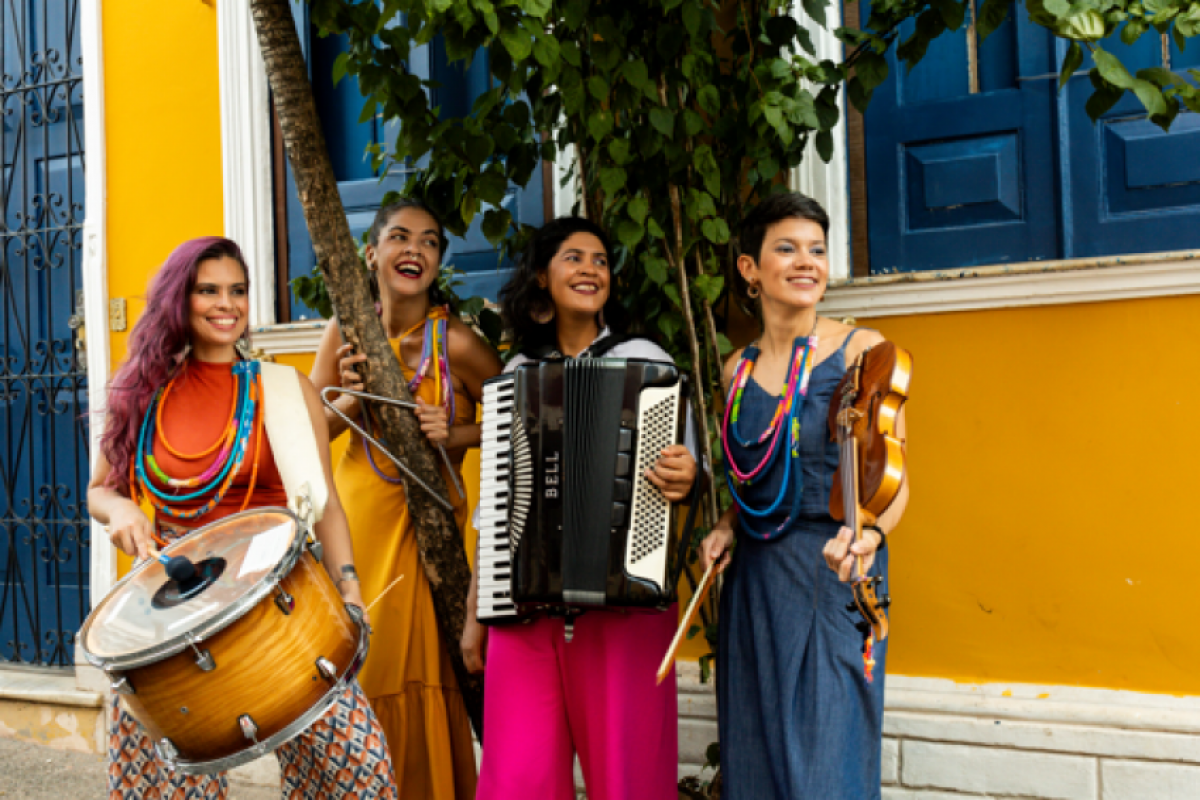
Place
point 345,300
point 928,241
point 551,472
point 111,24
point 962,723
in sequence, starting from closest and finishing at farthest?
point 551,472
point 345,300
point 962,723
point 928,241
point 111,24

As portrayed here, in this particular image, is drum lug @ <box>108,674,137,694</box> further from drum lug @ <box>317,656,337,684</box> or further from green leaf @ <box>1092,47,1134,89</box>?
green leaf @ <box>1092,47,1134,89</box>

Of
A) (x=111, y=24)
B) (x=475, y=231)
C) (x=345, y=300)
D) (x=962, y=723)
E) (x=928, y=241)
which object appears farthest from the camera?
(x=111, y=24)

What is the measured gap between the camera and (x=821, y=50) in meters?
3.28

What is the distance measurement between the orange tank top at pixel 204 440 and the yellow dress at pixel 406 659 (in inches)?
22.0

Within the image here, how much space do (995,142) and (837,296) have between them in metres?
0.71

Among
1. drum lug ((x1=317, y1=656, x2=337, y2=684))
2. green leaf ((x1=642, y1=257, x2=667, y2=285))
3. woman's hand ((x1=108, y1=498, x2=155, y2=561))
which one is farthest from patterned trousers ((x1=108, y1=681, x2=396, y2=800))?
green leaf ((x1=642, y1=257, x2=667, y2=285))

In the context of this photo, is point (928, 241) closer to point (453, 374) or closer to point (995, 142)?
point (995, 142)

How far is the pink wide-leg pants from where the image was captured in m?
2.49

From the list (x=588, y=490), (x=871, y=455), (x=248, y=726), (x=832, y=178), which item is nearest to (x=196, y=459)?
(x=248, y=726)

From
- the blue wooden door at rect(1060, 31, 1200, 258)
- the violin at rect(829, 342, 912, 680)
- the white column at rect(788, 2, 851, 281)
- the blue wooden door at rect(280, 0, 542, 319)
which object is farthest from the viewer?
the blue wooden door at rect(280, 0, 542, 319)

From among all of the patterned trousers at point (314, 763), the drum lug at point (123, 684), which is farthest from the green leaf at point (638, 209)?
the drum lug at point (123, 684)

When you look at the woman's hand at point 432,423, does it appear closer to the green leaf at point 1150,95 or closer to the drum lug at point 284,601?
the drum lug at point 284,601

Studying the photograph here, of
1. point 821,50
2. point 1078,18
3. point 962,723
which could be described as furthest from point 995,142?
point 962,723

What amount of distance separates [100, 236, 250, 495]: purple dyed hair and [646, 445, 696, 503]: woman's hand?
47.9 inches
